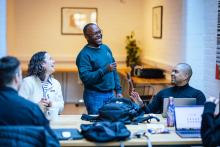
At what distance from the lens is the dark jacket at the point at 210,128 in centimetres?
260

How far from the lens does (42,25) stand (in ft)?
26.8


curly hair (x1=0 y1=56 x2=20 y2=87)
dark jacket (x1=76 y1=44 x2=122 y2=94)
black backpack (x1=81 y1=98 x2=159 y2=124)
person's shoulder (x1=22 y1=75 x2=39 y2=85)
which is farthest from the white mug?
dark jacket (x1=76 y1=44 x2=122 y2=94)

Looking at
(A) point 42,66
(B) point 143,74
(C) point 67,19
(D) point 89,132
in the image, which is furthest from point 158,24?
(D) point 89,132

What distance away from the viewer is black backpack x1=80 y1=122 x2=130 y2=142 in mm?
2725

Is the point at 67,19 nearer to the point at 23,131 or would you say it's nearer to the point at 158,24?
the point at 158,24

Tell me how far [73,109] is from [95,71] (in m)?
3.46

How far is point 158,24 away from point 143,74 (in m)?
1.00

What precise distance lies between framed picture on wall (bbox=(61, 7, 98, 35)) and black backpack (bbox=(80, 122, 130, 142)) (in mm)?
5576

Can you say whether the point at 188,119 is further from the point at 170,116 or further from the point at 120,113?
the point at 120,113

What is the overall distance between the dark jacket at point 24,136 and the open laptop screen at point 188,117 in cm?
110

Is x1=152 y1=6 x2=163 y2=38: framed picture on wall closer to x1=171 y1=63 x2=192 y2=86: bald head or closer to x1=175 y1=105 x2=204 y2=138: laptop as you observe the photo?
x1=171 y1=63 x2=192 y2=86: bald head

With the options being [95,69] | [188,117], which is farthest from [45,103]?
[95,69]

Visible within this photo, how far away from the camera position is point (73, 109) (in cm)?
763

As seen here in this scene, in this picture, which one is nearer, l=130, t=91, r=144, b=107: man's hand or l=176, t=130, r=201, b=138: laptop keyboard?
l=176, t=130, r=201, b=138: laptop keyboard
